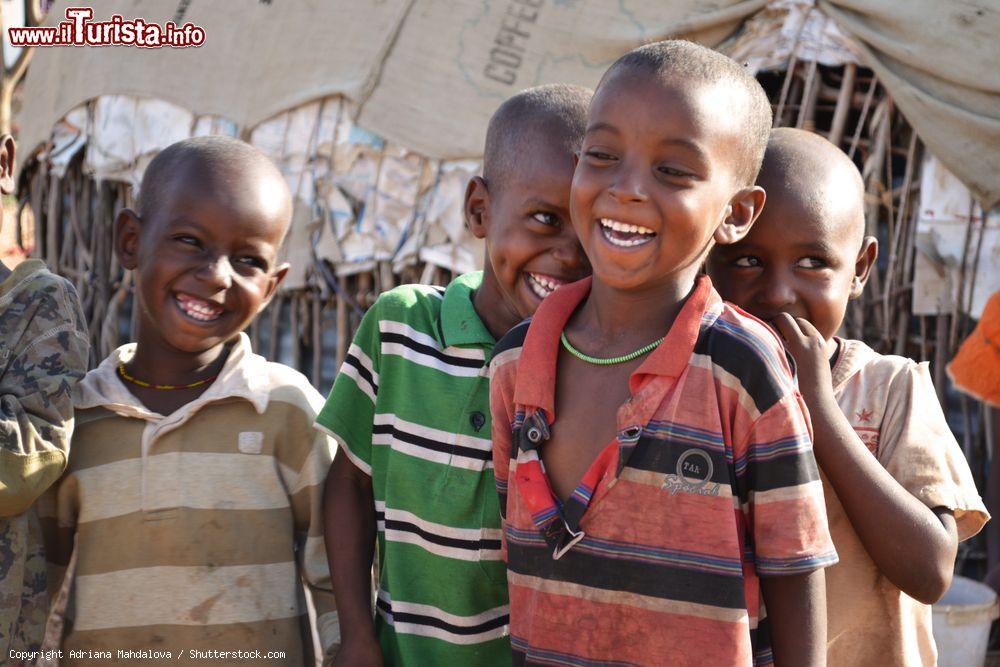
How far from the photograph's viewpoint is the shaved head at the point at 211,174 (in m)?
2.18

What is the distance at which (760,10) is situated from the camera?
158 inches

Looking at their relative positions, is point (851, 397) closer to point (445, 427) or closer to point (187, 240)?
point (445, 427)

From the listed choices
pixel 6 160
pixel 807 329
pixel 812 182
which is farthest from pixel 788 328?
pixel 6 160

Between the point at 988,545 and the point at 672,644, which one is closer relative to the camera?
the point at 672,644

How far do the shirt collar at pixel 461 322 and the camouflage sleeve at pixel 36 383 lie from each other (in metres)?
0.74

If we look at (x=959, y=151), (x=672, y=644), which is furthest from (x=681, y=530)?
(x=959, y=151)

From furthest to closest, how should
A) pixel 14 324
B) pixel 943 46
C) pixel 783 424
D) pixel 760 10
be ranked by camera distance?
pixel 760 10, pixel 943 46, pixel 14 324, pixel 783 424

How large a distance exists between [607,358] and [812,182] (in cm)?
51

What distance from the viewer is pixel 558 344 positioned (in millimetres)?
1590

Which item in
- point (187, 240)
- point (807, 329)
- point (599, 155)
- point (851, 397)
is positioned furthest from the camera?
point (187, 240)

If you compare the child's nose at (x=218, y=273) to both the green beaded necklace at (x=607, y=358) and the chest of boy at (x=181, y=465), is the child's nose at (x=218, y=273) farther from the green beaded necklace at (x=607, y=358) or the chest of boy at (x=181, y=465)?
the green beaded necklace at (x=607, y=358)

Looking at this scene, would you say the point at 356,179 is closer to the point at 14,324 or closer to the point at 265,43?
the point at 265,43

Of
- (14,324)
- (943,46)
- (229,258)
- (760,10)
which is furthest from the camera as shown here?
(760,10)

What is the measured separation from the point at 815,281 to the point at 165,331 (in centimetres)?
131
